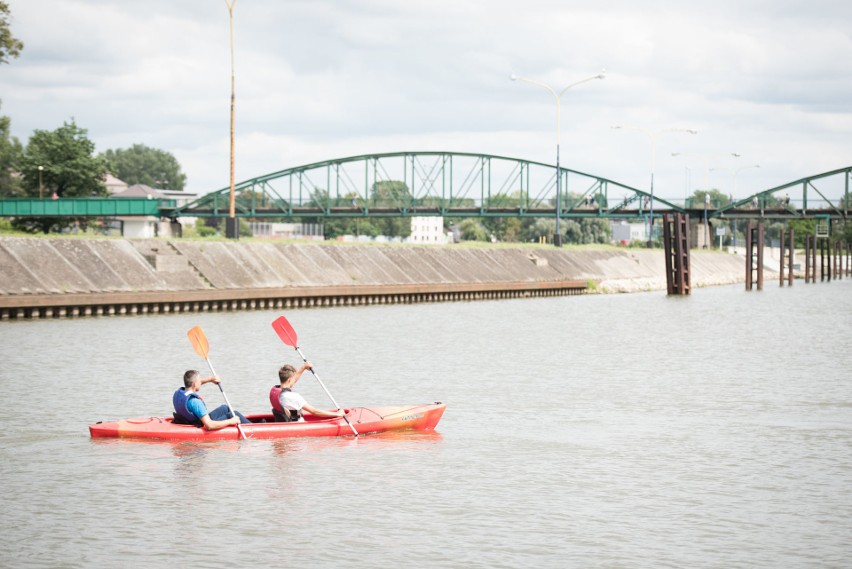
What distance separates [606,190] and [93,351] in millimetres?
117147

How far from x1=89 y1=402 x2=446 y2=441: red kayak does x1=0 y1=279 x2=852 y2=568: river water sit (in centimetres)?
22

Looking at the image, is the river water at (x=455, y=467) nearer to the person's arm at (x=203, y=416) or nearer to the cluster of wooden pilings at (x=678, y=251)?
the person's arm at (x=203, y=416)

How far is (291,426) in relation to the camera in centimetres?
2077

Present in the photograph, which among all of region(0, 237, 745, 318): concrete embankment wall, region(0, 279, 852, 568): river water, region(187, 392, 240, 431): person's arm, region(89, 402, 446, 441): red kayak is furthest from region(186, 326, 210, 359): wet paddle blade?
region(0, 237, 745, 318): concrete embankment wall

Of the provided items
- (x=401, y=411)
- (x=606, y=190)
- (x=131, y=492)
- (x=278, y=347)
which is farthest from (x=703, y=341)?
(x=606, y=190)

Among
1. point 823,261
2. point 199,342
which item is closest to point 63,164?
point 823,261

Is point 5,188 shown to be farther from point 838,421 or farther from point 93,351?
point 838,421

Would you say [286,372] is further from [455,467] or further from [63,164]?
[63,164]

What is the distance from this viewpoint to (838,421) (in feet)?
76.9

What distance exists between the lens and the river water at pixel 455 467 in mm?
14086

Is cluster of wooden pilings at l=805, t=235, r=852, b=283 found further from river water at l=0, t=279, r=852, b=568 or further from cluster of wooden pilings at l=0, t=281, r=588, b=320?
river water at l=0, t=279, r=852, b=568

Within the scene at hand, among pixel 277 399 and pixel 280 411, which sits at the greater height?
pixel 277 399

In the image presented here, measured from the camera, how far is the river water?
14.1m

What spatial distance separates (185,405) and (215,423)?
601 millimetres
